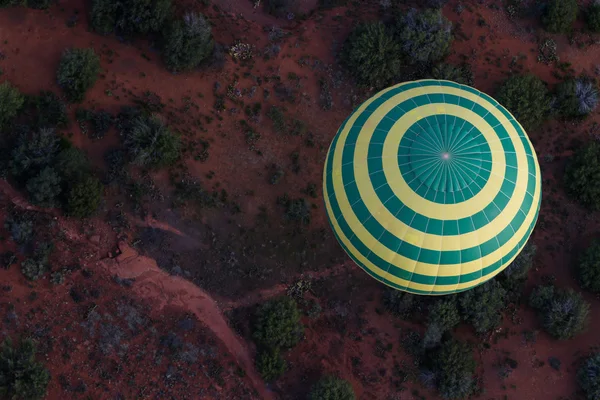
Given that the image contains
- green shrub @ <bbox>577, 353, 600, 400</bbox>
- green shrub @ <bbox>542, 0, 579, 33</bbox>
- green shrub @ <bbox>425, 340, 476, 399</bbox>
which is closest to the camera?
green shrub @ <bbox>425, 340, 476, 399</bbox>

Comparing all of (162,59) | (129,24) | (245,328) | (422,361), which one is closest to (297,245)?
(245,328)

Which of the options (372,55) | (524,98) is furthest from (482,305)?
(372,55)

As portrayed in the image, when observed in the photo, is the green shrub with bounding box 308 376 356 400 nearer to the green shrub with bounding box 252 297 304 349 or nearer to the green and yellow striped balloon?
the green shrub with bounding box 252 297 304 349

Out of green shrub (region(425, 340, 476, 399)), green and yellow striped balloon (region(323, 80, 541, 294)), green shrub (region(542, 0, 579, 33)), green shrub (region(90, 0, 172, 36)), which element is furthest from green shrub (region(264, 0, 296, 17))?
green shrub (region(425, 340, 476, 399))

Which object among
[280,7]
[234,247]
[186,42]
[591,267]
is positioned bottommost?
[234,247]

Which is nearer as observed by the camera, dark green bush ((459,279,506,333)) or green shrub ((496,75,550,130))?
dark green bush ((459,279,506,333))

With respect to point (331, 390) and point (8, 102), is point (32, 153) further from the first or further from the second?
point (331, 390)
